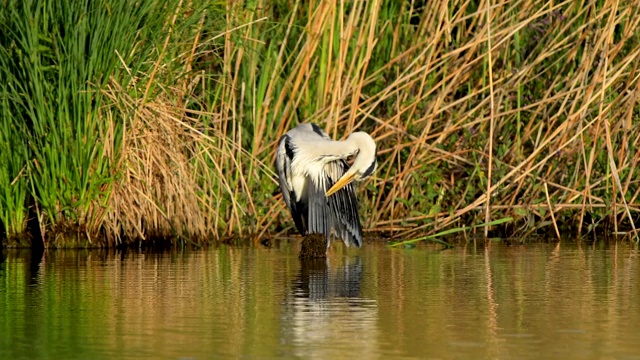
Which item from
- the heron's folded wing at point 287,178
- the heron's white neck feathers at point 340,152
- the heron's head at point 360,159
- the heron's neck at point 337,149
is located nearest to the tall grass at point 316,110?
the heron's folded wing at point 287,178

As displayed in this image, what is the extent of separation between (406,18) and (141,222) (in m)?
2.76

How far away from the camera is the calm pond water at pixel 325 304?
17.3ft

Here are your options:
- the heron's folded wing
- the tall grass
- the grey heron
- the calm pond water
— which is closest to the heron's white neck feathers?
the grey heron

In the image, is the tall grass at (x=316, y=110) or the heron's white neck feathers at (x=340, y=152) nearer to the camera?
the heron's white neck feathers at (x=340, y=152)

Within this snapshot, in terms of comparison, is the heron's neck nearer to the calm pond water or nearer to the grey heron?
the grey heron

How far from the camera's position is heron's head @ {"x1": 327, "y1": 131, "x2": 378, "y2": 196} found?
8.52 m

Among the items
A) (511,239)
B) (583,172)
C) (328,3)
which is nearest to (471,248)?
(511,239)

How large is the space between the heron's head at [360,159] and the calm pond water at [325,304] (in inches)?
20.2

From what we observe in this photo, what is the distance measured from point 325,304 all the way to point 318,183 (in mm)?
→ 2535

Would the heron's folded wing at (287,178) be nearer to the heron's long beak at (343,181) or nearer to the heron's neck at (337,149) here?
the heron's neck at (337,149)

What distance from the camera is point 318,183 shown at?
8.98m

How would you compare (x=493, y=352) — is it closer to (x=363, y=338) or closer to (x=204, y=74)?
(x=363, y=338)

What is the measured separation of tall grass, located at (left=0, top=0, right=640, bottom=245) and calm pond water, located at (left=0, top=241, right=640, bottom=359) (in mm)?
520

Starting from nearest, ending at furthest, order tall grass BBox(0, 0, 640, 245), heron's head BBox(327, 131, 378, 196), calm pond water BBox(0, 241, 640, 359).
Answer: calm pond water BBox(0, 241, 640, 359) → heron's head BBox(327, 131, 378, 196) → tall grass BBox(0, 0, 640, 245)
